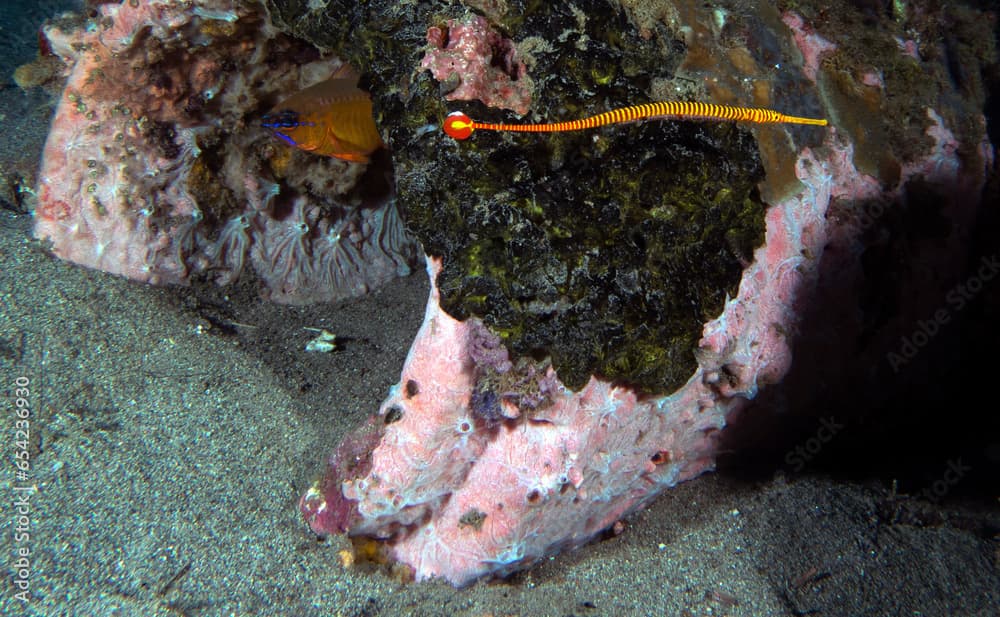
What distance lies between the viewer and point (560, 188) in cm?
225

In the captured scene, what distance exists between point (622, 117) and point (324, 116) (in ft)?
6.16

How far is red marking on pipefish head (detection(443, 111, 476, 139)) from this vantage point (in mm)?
2041

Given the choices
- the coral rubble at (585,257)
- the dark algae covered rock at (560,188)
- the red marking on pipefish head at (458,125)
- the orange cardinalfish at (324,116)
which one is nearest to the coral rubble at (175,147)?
the orange cardinalfish at (324,116)

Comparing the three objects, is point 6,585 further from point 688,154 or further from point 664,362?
point 688,154

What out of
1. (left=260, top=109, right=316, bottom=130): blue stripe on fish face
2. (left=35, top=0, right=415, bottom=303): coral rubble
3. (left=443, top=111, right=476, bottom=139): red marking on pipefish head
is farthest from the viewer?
(left=35, top=0, right=415, bottom=303): coral rubble

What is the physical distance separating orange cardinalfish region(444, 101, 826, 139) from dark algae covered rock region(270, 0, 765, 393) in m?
0.08

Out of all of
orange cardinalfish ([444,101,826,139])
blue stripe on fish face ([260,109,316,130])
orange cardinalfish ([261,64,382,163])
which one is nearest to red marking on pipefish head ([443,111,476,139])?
orange cardinalfish ([444,101,826,139])

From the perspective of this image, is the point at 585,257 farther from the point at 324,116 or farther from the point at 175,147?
the point at 175,147

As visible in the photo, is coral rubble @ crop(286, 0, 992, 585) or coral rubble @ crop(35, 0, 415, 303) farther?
coral rubble @ crop(35, 0, 415, 303)

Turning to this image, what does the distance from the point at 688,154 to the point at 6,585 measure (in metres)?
3.33

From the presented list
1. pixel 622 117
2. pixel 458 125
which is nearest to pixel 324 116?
pixel 458 125

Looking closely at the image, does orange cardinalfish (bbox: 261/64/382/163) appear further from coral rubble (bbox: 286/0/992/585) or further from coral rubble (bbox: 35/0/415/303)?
coral rubble (bbox: 35/0/415/303)

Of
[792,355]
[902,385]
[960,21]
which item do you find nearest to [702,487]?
[792,355]

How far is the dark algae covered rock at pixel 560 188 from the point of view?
2215 millimetres
